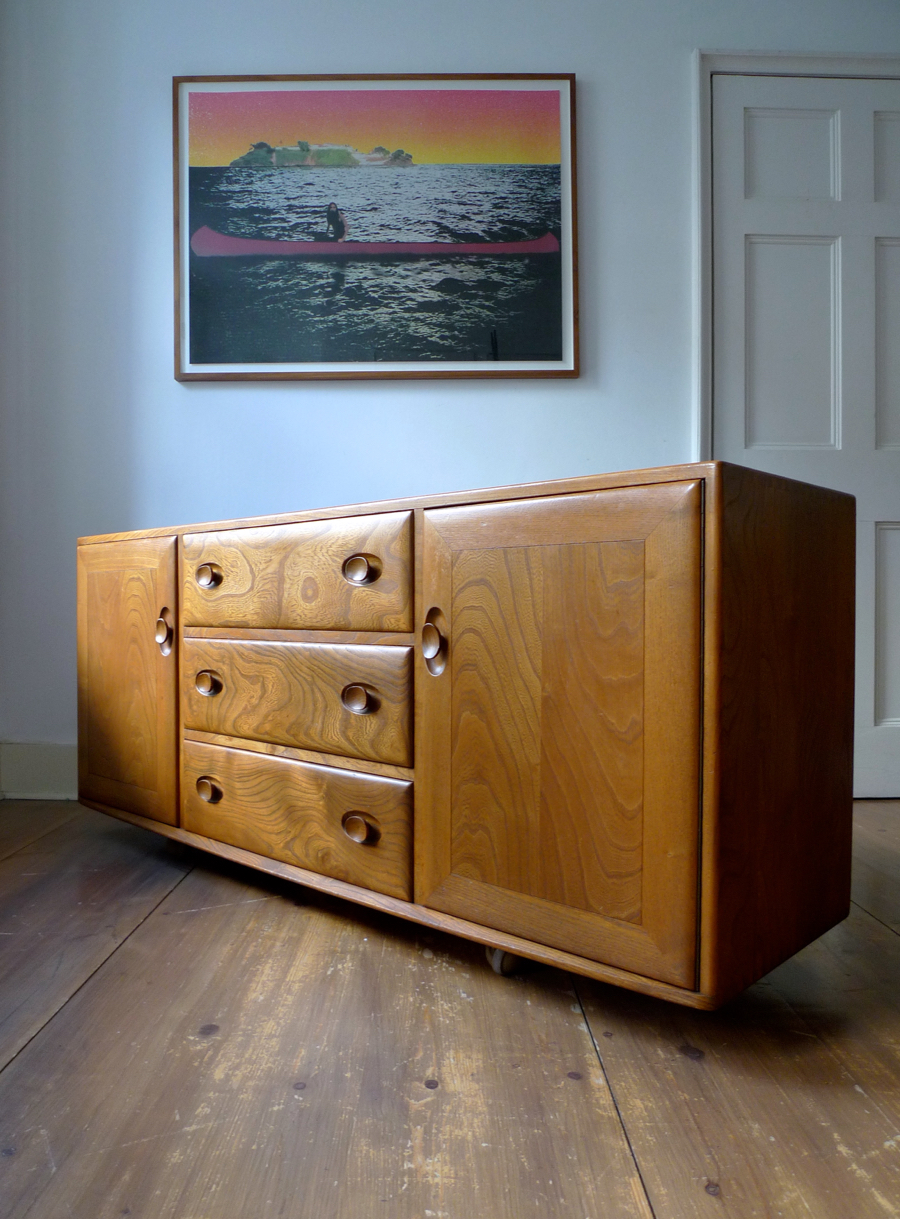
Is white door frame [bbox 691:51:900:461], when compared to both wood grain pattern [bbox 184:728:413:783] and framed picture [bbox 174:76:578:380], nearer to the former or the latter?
framed picture [bbox 174:76:578:380]

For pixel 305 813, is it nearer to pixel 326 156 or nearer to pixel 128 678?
pixel 128 678

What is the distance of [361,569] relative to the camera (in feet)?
3.52

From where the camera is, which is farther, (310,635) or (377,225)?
(377,225)

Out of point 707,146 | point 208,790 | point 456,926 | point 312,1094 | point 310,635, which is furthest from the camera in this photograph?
point 707,146

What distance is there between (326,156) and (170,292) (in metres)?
0.53

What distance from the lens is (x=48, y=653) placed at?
6.33 ft

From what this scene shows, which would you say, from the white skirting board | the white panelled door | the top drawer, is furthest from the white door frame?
the white skirting board

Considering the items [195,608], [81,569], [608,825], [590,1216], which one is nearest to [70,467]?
[81,569]

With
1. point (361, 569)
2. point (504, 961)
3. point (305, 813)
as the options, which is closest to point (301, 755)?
point (305, 813)

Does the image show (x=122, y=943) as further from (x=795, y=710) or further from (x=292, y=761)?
(x=795, y=710)

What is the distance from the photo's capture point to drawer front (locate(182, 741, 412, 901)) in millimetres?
1032

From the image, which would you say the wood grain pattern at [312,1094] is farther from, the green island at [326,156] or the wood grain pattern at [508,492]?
the green island at [326,156]

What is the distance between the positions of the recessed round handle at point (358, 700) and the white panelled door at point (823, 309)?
4.15 feet

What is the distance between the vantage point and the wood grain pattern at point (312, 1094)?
59cm
